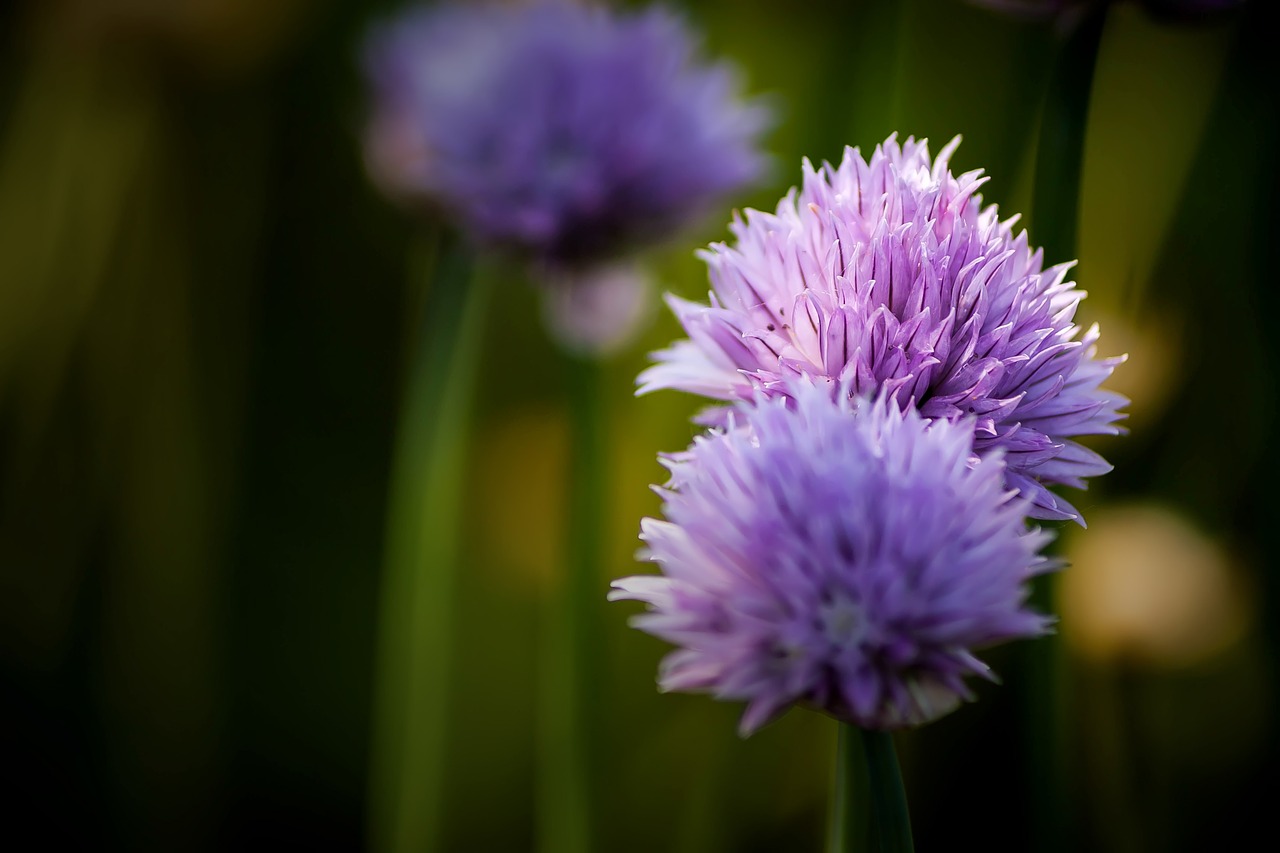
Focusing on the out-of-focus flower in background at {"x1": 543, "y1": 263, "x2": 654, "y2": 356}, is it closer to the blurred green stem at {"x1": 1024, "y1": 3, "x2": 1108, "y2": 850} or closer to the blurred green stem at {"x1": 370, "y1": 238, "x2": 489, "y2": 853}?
the blurred green stem at {"x1": 370, "y1": 238, "x2": 489, "y2": 853}

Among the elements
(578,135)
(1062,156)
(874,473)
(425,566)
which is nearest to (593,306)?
(578,135)

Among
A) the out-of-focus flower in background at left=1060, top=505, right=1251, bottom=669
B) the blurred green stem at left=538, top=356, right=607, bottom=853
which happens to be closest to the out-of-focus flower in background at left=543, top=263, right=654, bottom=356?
the blurred green stem at left=538, top=356, right=607, bottom=853

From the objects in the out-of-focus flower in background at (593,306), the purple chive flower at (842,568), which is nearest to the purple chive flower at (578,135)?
the out-of-focus flower in background at (593,306)

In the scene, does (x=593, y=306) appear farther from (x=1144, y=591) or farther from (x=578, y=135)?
(x=1144, y=591)

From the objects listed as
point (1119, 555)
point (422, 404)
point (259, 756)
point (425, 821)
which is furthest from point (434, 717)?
point (1119, 555)

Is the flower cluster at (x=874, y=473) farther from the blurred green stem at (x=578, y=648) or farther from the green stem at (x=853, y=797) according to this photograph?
the blurred green stem at (x=578, y=648)

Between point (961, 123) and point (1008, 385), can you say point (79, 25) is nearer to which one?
point (961, 123)
